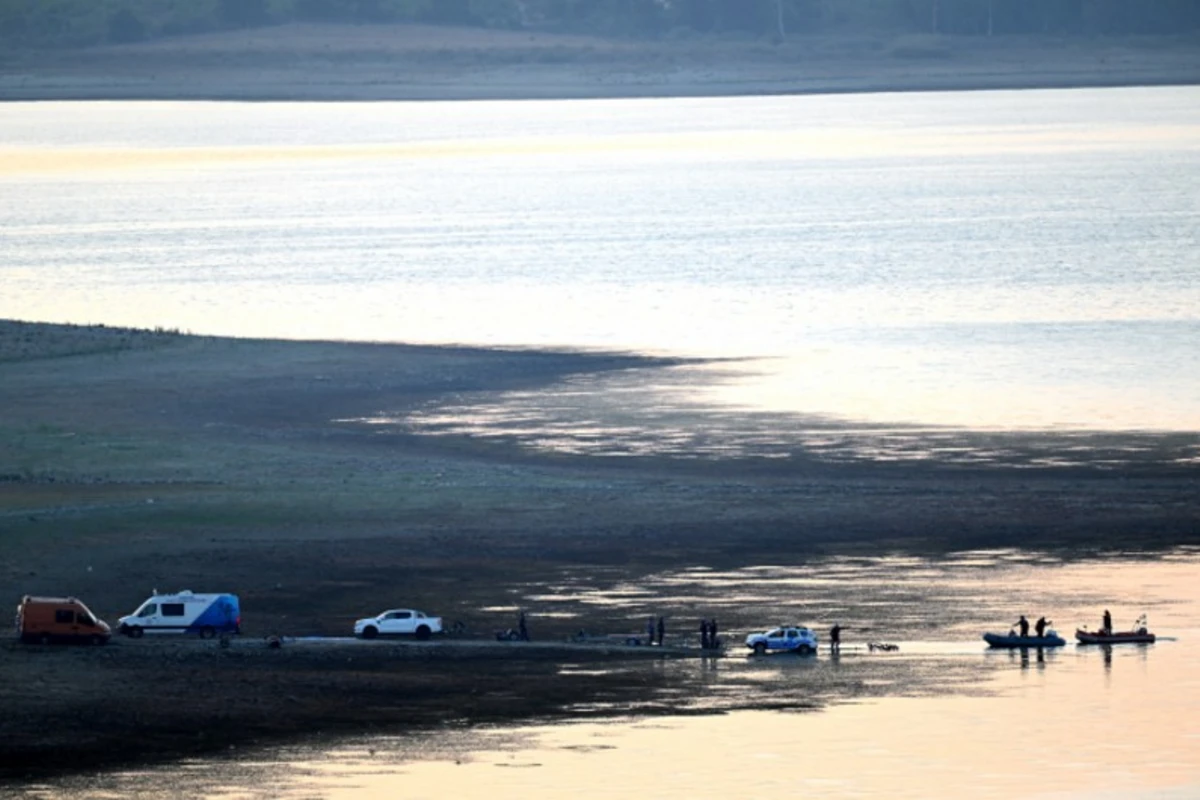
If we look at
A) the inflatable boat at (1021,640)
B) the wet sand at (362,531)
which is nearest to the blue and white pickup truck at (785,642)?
the wet sand at (362,531)

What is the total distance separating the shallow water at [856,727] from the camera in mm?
42312

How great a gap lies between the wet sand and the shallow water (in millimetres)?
1362

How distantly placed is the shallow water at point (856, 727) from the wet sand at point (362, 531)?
1362 millimetres

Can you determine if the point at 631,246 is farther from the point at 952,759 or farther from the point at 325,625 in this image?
the point at 952,759

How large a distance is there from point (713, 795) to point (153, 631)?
572 inches

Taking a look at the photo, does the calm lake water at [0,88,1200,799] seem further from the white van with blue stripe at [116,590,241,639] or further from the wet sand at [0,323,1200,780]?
the white van with blue stripe at [116,590,241,639]

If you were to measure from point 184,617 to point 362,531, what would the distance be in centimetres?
1153

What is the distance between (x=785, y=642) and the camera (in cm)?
5053

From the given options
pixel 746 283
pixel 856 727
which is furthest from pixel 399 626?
pixel 746 283

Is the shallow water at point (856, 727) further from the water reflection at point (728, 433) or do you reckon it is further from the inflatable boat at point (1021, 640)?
the water reflection at point (728, 433)

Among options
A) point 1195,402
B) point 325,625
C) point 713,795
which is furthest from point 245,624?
point 1195,402

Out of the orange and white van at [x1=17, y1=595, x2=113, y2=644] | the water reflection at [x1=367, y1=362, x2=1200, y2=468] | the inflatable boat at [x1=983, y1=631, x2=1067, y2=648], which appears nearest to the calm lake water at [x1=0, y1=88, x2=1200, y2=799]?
the inflatable boat at [x1=983, y1=631, x2=1067, y2=648]

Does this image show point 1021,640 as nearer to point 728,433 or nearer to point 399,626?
point 399,626

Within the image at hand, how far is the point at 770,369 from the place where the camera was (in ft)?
306
